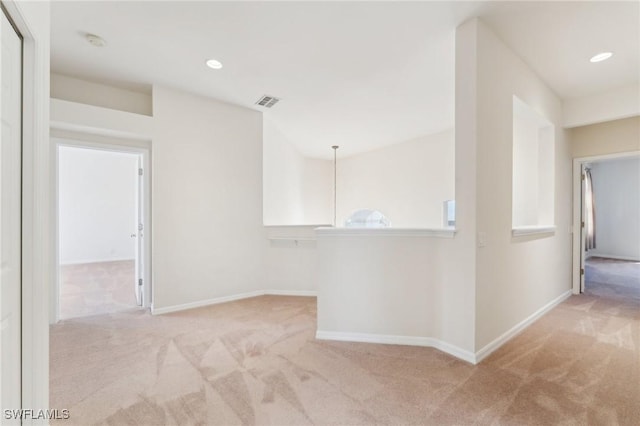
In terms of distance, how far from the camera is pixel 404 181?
5.91 metres

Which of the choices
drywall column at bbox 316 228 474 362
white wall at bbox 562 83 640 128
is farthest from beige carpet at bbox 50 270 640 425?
white wall at bbox 562 83 640 128

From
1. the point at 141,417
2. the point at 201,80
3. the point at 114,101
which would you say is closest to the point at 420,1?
the point at 201,80

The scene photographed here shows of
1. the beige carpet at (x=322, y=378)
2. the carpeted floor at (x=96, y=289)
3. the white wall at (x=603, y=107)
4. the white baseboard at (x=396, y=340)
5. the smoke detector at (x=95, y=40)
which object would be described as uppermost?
the smoke detector at (x=95, y=40)

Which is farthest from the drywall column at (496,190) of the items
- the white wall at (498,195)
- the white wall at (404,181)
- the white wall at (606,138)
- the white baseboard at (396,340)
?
the white wall at (404,181)

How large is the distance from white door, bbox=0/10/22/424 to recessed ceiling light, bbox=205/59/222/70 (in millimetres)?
1884

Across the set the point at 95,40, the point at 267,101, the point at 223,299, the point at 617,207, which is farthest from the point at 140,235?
the point at 617,207

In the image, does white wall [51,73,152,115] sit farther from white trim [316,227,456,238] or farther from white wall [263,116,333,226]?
white trim [316,227,456,238]

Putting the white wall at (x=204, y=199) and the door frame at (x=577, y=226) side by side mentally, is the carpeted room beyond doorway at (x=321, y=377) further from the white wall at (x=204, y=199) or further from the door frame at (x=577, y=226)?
the door frame at (x=577, y=226)

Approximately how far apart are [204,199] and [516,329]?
13.0ft

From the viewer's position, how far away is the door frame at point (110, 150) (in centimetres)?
319

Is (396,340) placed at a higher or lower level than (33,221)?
lower

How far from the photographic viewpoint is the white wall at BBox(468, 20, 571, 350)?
2.30 metres

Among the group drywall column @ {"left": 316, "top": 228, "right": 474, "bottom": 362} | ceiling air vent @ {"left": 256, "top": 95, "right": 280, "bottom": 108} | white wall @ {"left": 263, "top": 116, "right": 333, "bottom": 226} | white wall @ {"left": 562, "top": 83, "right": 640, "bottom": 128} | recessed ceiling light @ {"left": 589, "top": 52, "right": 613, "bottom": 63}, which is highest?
recessed ceiling light @ {"left": 589, "top": 52, "right": 613, "bottom": 63}

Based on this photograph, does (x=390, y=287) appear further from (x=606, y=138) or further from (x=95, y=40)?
(x=606, y=138)
